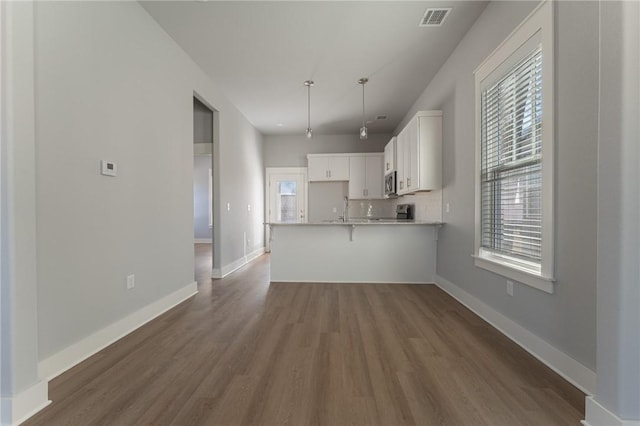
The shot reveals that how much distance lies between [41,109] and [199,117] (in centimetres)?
329

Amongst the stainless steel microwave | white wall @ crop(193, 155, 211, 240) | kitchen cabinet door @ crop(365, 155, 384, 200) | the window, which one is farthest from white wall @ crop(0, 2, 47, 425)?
white wall @ crop(193, 155, 211, 240)

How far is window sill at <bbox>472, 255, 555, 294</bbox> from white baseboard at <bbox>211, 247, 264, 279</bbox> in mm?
3602

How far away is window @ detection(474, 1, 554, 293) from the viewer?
6.18 ft

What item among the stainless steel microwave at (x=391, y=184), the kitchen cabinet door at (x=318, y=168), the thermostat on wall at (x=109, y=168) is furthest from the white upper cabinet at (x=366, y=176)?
the thermostat on wall at (x=109, y=168)

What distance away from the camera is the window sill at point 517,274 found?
1881 mm

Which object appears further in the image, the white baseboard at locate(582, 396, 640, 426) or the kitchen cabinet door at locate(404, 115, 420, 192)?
the kitchen cabinet door at locate(404, 115, 420, 192)

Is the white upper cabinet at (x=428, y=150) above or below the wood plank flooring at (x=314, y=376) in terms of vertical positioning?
above

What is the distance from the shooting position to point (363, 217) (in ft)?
22.9

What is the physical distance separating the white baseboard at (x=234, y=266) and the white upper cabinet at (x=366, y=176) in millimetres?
2650

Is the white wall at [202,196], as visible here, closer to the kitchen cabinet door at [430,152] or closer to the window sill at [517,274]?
the kitchen cabinet door at [430,152]

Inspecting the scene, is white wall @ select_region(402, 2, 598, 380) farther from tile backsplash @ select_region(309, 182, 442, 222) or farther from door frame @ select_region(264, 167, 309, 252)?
door frame @ select_region(264, 167, 309, 252)

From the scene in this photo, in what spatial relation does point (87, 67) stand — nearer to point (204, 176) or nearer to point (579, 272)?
point (579, 272)

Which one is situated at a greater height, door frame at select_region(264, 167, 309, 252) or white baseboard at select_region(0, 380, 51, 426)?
→ door frame at select_region(264, 167, 309, 252)

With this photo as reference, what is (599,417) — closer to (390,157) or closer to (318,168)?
(390,157)
